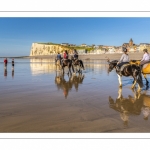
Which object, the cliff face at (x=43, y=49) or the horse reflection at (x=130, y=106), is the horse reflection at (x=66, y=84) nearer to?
the horse reflection at (x=130, y=106)

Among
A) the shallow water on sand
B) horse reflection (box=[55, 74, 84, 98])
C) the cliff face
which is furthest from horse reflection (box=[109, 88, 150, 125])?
the cliff face

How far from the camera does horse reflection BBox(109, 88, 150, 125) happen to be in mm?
5199

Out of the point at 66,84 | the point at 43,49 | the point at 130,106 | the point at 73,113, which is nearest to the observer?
the point at 73,113

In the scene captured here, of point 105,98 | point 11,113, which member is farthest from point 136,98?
point 11,113

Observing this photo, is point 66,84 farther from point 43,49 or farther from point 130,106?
point 43,49

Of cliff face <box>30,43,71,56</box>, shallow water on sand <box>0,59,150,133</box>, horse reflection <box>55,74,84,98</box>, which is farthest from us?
cliff face <box>30,43,71,56</box>

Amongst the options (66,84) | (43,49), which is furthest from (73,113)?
(43,49)

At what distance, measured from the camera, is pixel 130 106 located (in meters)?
6.00

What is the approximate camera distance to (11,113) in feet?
Result: 17.2

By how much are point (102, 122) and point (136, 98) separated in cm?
306

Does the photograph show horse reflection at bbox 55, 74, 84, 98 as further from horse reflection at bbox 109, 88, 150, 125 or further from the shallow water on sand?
horse reflection at bbox 109, 88, 150, 125
